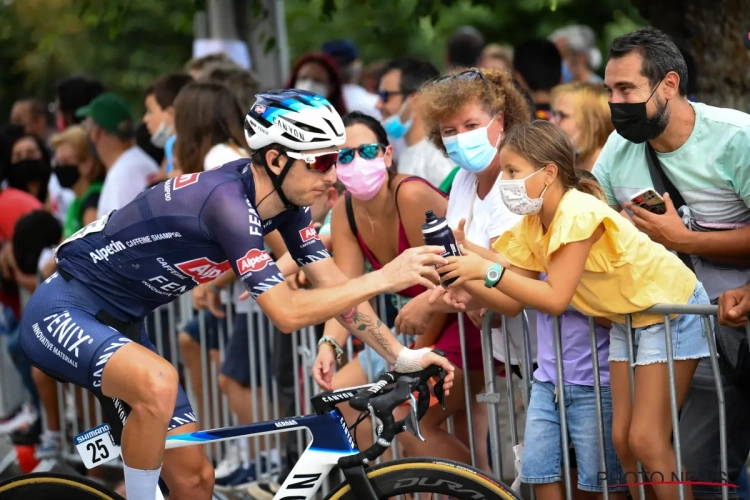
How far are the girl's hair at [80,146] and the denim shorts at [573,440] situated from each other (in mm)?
5022

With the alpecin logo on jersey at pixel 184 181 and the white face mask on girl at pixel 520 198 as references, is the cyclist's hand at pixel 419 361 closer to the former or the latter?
the white face mask on girl at pixel 520 198

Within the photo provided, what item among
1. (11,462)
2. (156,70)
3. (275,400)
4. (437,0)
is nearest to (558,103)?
(275,400)

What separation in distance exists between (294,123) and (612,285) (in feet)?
4.54

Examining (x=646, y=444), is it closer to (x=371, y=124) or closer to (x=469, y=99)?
(x=469, y=99)

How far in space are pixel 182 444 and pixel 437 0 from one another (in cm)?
562

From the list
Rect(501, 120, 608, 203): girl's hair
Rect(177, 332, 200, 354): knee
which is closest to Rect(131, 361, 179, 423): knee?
Rect(501, 120, 608, 203): girl's hair

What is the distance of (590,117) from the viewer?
645 centimetres

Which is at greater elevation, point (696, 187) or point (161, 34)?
point (161, 34)

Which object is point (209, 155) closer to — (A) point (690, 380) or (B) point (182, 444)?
(B) point (182, 444)

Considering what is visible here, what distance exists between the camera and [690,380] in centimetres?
471

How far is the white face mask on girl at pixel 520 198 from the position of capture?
465cm

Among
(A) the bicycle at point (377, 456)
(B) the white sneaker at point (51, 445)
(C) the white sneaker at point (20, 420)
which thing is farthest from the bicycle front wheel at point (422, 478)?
(C) the white sneaker at point (20, 420)

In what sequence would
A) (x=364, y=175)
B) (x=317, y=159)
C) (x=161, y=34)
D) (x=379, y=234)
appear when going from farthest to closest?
1. (x=161, y=34)
2. (x=379, y=234)
3. (x=364, y=175)
4. (x=317, y=159)

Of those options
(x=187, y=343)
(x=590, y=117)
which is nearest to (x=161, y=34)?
(x=187, y=343)
